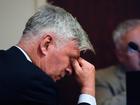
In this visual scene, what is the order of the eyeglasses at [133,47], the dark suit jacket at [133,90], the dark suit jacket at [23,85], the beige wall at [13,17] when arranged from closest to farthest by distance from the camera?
the dark suit jacket at [23,85] < the dark suit jacket at [133,90] < the eyeglasses at [133,47] < the beige wall at [13,17]

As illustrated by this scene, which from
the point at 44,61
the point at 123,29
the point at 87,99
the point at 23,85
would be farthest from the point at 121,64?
the point at 23,85

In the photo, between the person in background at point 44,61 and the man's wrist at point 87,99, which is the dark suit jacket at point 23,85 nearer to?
the person in background at point 44,61

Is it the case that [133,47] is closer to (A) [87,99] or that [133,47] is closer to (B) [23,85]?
(A) [87,99]

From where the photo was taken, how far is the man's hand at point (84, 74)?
1.59 metres

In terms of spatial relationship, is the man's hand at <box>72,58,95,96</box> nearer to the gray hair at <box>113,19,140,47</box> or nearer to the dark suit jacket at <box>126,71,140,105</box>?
the dark suit jacket at <box>126,71,140,105</box>

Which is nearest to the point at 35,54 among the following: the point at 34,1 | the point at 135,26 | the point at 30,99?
the point at 30,99

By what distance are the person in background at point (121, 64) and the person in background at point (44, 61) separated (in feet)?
1.80

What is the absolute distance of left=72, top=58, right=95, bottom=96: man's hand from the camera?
1.59 m

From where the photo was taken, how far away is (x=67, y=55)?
151 centimetres

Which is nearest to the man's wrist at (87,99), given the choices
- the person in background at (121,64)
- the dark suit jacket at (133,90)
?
the dark suit jacket at (133,90)

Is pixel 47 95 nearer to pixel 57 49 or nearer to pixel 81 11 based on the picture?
pixel 57 49

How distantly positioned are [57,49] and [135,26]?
0.99 meters

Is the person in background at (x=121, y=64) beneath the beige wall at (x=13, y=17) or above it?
beneath

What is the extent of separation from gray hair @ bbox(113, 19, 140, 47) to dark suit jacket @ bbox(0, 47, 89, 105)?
108cm
